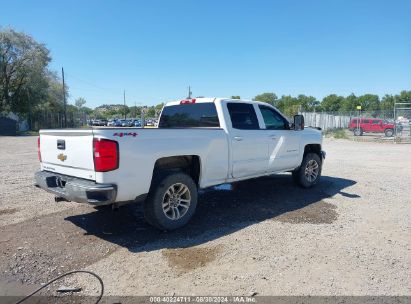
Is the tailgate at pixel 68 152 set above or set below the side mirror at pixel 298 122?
below

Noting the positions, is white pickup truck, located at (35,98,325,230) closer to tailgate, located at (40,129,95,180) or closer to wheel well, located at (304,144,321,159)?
tailgate, located at (40,129,95,180)

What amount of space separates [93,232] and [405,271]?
4050 mm

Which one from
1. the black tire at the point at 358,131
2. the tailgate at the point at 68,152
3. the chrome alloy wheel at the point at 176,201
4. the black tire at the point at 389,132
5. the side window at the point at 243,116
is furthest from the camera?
the black tire at the point at 358,131

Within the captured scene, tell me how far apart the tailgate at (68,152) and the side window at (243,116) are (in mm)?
2588

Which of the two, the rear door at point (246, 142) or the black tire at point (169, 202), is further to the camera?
the rear door at point (246, 142)

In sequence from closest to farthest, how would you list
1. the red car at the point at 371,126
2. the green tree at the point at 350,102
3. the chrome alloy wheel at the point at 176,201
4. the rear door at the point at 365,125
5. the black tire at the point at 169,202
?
the black tire at the point at 169,202 → the chrome alloy wheel at the point at 176,201 → the red car at the point at 371,126 → the rear door at the point at 365,125 → the green tree at the point at 350,102

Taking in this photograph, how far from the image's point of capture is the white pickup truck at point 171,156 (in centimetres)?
443

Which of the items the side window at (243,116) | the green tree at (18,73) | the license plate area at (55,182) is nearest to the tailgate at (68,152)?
the license plate area at (55,182)

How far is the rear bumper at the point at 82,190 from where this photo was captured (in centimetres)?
434

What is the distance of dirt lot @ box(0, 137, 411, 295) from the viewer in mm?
3697

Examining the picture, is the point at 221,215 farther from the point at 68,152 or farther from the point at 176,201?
the point at 68,152

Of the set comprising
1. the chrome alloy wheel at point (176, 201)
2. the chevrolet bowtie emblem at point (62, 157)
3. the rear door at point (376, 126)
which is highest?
the rear door at point (376, 126)

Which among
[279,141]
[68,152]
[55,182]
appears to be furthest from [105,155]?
[279,141]

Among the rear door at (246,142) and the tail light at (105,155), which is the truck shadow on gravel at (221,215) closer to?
the rear door at (246,142)
